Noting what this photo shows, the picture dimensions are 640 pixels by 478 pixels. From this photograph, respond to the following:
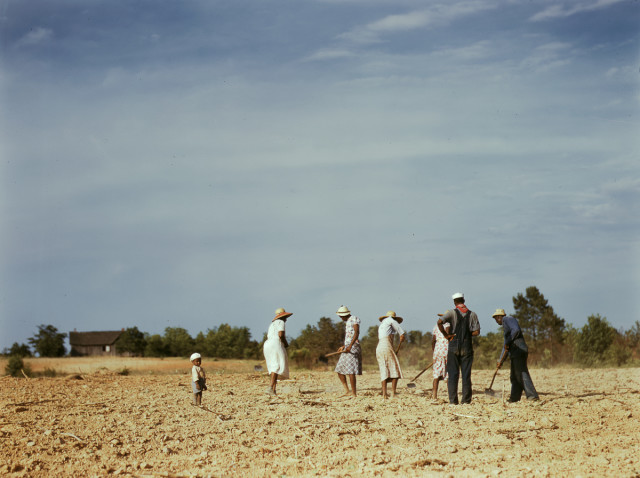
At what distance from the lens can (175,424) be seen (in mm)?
11641

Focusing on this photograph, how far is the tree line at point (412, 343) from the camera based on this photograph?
30172mm

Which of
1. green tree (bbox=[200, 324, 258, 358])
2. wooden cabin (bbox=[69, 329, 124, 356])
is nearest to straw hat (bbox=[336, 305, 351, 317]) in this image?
green tree (bbox=[200, 324, 258, 358])

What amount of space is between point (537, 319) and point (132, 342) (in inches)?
1277

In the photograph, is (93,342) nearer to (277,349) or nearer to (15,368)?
(15,368)

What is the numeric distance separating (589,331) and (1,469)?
87.0ft

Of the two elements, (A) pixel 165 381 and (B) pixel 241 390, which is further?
(A) pixel 165 381

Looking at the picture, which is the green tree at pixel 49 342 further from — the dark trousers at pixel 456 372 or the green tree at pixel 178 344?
the dark trousers at pixel 456 372

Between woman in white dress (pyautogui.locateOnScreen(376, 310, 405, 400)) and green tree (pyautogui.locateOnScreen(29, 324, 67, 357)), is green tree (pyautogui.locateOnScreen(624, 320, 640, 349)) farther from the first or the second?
green tree (pyautogui.locateOnScreen(29, 324, 67, 357))

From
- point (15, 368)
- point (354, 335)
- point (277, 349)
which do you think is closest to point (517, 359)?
point (354, 335)

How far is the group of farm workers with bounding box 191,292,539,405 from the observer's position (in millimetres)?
13445

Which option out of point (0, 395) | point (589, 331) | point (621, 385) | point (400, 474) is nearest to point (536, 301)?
point (589, 331)

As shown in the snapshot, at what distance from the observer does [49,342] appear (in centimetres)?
5884

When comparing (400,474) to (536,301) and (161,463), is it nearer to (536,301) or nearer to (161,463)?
(161,463)

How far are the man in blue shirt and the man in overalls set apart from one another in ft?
2.39
